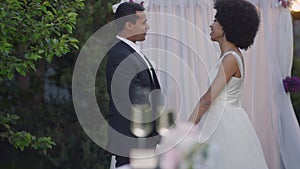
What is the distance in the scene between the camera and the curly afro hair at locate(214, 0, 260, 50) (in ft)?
12.6

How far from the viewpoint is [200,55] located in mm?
4930

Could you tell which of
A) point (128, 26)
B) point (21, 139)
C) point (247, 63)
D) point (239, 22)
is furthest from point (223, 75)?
point (21, 139)

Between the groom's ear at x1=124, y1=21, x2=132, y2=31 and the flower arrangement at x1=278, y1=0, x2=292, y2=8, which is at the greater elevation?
the flower arrangement at x1=278, y1=0, x2=292, y2=8

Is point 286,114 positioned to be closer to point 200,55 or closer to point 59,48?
point 200,55

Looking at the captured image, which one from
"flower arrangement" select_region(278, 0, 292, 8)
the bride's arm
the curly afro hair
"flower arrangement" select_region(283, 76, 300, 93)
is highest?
"flower arrangement" select_region(278, 0, 292, 8)

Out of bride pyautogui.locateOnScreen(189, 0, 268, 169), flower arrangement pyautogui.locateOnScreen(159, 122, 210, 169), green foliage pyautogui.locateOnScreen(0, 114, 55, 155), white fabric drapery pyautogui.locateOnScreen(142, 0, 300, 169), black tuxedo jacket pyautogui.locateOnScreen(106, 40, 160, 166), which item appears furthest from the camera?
white fabric drapery pyautogui.locateOnScreen(142, 0, 300, 169)

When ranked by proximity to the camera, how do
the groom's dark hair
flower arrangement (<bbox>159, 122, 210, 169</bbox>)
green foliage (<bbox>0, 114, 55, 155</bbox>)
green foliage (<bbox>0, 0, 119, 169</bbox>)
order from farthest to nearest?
green foliage (<bbox>0, 0, 119, 169</bbox>)
green foliage (<bbox>0, 114, 55, 155</bbox>)
the groom's dark hair
flower arrangement (<bbox>159, 122, 210, 169</bbox>)

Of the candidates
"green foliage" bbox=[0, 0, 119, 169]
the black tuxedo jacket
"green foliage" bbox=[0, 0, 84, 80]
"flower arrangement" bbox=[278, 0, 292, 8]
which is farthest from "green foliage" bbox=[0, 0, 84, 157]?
"flower arrangement" bbox=[278, 0, 292, 8]

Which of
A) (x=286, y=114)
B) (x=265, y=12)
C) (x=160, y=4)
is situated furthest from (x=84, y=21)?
(x=286, y=114)

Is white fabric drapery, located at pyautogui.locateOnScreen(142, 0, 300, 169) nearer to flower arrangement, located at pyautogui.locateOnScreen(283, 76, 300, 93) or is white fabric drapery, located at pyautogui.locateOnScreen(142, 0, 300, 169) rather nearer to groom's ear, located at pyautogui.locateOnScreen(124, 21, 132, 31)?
flower arrangement, located at pyautogui.locateOnScreen(283, 76, 300, 93)

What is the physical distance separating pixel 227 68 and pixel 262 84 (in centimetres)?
135

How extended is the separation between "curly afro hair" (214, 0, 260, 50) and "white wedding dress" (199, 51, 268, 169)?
0.20 meters

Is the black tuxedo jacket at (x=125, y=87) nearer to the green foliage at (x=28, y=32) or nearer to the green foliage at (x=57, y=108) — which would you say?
the green foliage at (x=28, y=32)

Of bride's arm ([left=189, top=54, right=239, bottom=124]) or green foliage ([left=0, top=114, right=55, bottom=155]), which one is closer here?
bride's arm ([left=189, top=54, right=239, bottom=124])
